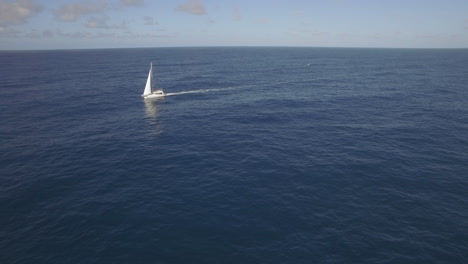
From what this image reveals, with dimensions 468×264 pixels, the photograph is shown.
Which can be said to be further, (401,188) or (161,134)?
(161,134)

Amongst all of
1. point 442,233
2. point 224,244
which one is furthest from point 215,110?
point 442,233

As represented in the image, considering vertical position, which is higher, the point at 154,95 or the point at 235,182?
the point at 154,95

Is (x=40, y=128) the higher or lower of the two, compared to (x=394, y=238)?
higher

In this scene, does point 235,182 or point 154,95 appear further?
point 154,95

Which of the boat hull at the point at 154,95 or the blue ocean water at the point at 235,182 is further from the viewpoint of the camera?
the boat hull at the point at 154,95

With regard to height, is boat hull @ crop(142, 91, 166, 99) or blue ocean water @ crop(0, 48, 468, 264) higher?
boat hull @ crop(142, 91, 166, 99)

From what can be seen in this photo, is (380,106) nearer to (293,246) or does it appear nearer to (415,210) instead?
(415,210)

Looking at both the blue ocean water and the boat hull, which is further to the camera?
the boat hull

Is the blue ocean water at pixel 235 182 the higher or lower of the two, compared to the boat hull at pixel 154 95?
lower
